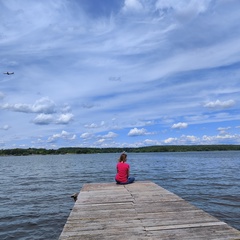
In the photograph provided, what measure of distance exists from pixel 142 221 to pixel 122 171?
741cm

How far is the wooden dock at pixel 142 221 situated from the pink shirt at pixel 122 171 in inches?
150

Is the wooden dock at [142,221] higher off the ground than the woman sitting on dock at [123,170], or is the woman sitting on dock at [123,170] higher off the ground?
the woman sitting on dock at [123,170]

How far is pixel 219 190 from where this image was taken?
2108 cm

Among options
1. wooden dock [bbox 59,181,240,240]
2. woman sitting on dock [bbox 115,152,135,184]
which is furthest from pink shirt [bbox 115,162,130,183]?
wooden dock [bbox 59,181,240,240]

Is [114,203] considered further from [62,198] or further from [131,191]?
[62,198]

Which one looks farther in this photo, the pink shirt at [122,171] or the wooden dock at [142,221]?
the pink shirt at [122,171]

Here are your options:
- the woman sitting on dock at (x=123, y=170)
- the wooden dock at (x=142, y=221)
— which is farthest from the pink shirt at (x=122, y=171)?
the wooden dock at (x=142, y=221)

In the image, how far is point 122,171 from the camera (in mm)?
15070

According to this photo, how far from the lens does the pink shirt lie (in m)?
14.7

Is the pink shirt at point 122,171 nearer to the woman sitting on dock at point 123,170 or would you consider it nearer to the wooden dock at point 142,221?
the woman sitting on dock at point 123,170

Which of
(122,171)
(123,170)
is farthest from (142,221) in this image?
(122,171)

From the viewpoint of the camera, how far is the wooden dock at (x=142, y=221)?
21.5ft

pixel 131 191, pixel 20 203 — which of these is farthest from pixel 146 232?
pixel 20 203

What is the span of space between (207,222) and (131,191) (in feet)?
18.5
